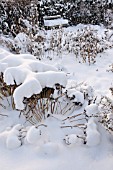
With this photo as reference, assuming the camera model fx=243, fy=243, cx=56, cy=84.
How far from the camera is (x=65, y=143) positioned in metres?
2.67

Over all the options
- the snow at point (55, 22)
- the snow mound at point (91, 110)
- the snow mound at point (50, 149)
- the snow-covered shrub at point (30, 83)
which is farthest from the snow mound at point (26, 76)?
the snow at point (55, 22)

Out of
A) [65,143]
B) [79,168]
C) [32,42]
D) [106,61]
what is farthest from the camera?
[32,42]

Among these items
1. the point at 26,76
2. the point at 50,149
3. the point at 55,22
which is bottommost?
the point at 55,22

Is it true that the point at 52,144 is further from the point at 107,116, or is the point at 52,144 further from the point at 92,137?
the point at 107,116

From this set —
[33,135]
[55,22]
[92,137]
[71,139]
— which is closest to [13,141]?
[33,135]

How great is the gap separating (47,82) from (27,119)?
60 cm

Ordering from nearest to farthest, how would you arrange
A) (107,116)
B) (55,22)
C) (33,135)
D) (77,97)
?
(33,135), (107,116), (77,97), (55,22)

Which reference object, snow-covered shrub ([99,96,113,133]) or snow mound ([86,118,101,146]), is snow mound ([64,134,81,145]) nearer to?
snow mound ([86,118,101,146])

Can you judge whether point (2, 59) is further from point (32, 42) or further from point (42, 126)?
A: point (32, 42)

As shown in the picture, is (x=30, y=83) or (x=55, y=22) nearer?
(x=30, y=83)

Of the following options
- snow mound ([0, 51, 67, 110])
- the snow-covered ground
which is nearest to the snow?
snow mound ([0, 51, 67, 110])

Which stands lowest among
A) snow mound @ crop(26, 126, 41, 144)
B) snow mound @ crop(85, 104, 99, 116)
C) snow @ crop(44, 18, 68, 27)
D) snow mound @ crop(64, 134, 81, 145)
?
snow @ crop(44, 18, 68, 27)

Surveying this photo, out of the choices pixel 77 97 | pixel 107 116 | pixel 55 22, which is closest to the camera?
pixel 107 116

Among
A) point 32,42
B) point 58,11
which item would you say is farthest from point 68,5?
point 32,42
